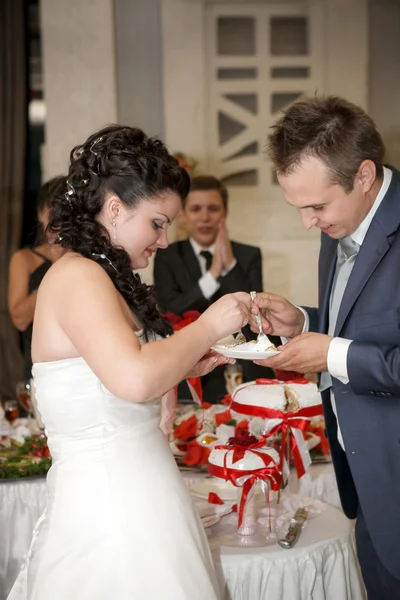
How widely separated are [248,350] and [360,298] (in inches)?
13.0

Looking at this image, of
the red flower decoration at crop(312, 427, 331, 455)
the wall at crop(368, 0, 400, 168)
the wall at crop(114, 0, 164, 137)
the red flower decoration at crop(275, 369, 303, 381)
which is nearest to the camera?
the red flower decoration at crop(275, 369, 303, 381)

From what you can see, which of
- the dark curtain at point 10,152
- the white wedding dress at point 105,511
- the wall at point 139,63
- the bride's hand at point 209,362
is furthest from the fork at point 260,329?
the dark curtain at point 10,152

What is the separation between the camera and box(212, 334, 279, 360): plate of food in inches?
82.7

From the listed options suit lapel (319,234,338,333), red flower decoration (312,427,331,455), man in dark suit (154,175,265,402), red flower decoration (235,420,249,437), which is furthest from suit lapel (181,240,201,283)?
suit lapel (319,234,338,333)

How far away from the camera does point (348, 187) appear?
7.10 feet

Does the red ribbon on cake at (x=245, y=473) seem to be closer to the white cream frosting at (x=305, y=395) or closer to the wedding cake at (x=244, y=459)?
the wedding cake at (x=244, y=459)

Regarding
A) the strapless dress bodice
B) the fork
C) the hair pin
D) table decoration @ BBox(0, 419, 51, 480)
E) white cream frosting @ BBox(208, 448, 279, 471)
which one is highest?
the hair pin

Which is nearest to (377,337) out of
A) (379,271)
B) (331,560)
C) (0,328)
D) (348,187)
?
(379,271)

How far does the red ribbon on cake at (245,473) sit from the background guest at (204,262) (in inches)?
83.1

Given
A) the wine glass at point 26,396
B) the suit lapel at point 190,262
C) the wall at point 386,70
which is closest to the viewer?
the wine glass at point 26,396

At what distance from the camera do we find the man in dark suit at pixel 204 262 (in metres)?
4.43

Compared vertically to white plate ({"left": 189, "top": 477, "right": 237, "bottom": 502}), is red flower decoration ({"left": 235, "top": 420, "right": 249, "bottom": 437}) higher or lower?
higher

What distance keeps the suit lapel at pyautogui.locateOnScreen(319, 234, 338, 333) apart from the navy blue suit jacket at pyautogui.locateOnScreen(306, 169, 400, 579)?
0.77 feet

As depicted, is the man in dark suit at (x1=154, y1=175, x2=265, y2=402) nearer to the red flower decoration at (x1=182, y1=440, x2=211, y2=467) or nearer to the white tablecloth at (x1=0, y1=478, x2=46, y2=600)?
the red flower decoration at (x1=182, y1=440, x2=211, y2=467)
